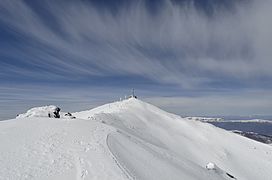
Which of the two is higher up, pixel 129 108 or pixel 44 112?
pixel 129 108

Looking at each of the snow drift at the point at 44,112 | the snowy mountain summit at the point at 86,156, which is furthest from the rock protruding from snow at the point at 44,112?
the snowy mountain summit at the point at 86,156

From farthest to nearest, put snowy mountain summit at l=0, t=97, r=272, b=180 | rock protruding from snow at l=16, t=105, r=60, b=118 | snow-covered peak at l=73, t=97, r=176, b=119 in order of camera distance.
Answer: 1. snow-covered peak at l=73, t=97, r=176, b=119
2. rock protruding from snow at l=16, t=105, r=60, b=118
3. snowy mountain summit at l=0, t=97, r=272, b=180

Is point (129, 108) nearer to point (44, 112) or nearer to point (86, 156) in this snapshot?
point (44, 112)

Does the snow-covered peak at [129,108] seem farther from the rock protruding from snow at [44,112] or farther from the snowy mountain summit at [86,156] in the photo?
the rock protruding from snow at [44,112]

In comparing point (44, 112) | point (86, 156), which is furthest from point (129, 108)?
point (86, 156)

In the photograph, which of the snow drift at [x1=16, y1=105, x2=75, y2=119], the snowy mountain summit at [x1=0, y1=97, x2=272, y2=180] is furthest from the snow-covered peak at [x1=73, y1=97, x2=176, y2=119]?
the snow drift at [x1=16, y1=105, x2=75, y2=119]

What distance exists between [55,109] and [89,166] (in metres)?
21.3

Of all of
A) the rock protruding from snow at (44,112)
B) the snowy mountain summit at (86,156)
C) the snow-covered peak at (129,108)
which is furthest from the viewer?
the snow-covered peak at (129,108)

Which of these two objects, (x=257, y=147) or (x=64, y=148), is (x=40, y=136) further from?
(x=257, y=147)

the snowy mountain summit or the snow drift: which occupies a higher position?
the snow drift

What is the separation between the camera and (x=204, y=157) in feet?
137

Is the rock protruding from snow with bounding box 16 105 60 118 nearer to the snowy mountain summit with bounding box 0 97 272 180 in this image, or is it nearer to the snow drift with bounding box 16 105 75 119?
the snow drift with bounding box 16 105 75 119

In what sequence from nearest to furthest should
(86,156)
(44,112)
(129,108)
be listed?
(86,156) < (44,112) < (129,108)

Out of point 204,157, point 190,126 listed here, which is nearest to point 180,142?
point 204,157
